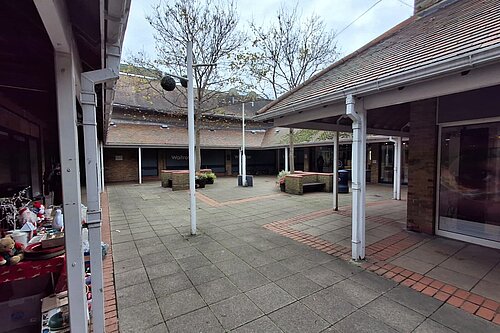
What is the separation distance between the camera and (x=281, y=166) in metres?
22.1

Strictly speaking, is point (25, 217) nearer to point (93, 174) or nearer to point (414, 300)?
point (93, 174)

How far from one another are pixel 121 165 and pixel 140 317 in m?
15.6

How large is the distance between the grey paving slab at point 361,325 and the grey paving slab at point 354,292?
23cm

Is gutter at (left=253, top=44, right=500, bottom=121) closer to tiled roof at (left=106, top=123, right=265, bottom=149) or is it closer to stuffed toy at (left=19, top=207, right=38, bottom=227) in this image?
stuffed toy at (left=19, top=207, right=38, bottom=227)

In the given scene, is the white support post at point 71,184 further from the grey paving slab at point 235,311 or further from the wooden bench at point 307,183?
the wooden bench at point 307,183

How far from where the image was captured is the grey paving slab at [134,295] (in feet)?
8.91

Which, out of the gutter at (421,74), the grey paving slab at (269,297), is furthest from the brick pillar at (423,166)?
the grey paving slab at (269,297)

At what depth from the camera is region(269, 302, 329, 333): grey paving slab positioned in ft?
7.53

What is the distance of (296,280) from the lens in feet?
10.4

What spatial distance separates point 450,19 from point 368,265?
471cm

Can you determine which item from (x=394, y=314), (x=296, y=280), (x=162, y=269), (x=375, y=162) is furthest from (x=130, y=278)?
(x=375, y=162)

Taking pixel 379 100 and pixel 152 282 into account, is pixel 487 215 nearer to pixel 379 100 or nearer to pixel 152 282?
pixel 379 100

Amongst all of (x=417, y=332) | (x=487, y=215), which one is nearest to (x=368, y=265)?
(x=417, y=332)

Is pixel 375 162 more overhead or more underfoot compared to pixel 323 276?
more overhead
